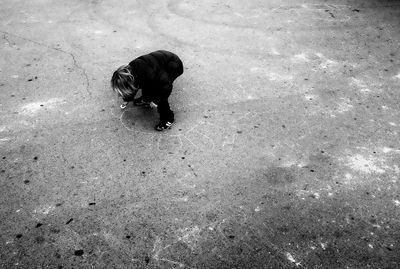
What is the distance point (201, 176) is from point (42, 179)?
1631 millimetres

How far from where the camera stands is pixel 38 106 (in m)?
4.37

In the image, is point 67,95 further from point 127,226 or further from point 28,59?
point 127,226

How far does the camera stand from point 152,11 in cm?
719

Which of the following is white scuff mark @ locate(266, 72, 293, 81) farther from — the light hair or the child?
the light hair

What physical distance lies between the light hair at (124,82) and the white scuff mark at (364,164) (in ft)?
8.30

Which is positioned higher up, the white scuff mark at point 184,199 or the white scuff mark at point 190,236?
the white scuff mark at point 184,199

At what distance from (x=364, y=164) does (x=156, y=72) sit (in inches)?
99.7

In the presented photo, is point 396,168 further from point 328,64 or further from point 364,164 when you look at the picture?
point 328,64

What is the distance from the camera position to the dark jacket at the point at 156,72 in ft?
12.2

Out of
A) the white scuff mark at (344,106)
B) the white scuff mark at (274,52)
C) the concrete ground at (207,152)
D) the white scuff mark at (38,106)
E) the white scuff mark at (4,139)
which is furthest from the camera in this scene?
the white scuff mark at (274,52)

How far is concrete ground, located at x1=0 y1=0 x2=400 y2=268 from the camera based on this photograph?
2.84m

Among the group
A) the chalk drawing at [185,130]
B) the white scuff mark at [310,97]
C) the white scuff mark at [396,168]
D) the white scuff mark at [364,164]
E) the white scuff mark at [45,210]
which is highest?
the white scuff mark at [310,97]

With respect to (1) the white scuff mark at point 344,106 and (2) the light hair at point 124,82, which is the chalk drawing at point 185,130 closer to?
(2) the light hair at point 124,82

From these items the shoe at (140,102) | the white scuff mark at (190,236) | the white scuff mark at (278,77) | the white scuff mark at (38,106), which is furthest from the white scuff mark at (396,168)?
the white scuff mark at (38,106)
